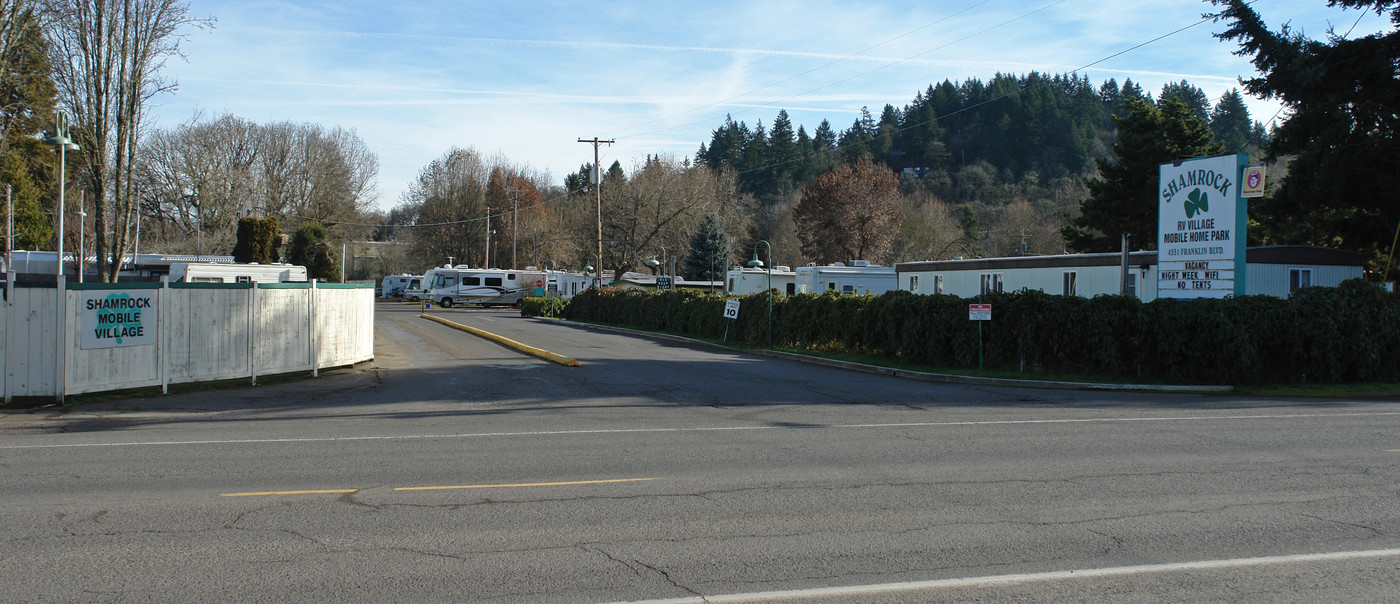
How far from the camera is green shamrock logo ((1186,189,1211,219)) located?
819 inches

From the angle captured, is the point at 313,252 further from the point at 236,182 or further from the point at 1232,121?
the point at 1232,121

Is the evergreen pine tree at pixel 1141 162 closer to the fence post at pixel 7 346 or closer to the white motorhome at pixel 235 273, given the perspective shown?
the white motorhome at pixel 235 273

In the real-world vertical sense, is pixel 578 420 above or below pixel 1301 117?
below

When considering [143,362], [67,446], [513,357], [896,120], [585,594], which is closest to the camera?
[585,594]

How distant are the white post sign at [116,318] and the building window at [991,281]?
2867cm

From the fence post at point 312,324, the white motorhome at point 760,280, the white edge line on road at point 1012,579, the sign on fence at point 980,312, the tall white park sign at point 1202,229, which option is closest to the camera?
the white edge line on road at point 1012,579

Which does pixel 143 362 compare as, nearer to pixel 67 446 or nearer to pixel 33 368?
pixel 33 368

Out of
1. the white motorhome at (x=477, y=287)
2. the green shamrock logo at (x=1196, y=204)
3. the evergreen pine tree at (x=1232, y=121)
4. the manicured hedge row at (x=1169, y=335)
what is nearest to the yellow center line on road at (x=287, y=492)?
the manicured hedge row at (x=1169, y=335)

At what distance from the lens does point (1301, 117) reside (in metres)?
27.1

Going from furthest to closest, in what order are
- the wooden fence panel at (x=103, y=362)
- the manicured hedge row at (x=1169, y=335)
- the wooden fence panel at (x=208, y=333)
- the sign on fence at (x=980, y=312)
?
the sign on fence at (x=980, y=312), the manicured hedge row at (x=1169, y=335), the wooden fence panel at (x=208, y=333), the wooden fence panel at (x=103, y=362)

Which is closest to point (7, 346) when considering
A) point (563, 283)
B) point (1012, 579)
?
point (1012, 579)

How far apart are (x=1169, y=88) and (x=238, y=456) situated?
448ft

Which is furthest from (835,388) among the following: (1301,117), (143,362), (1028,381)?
(1301,117)

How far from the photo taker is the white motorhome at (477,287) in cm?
6656
